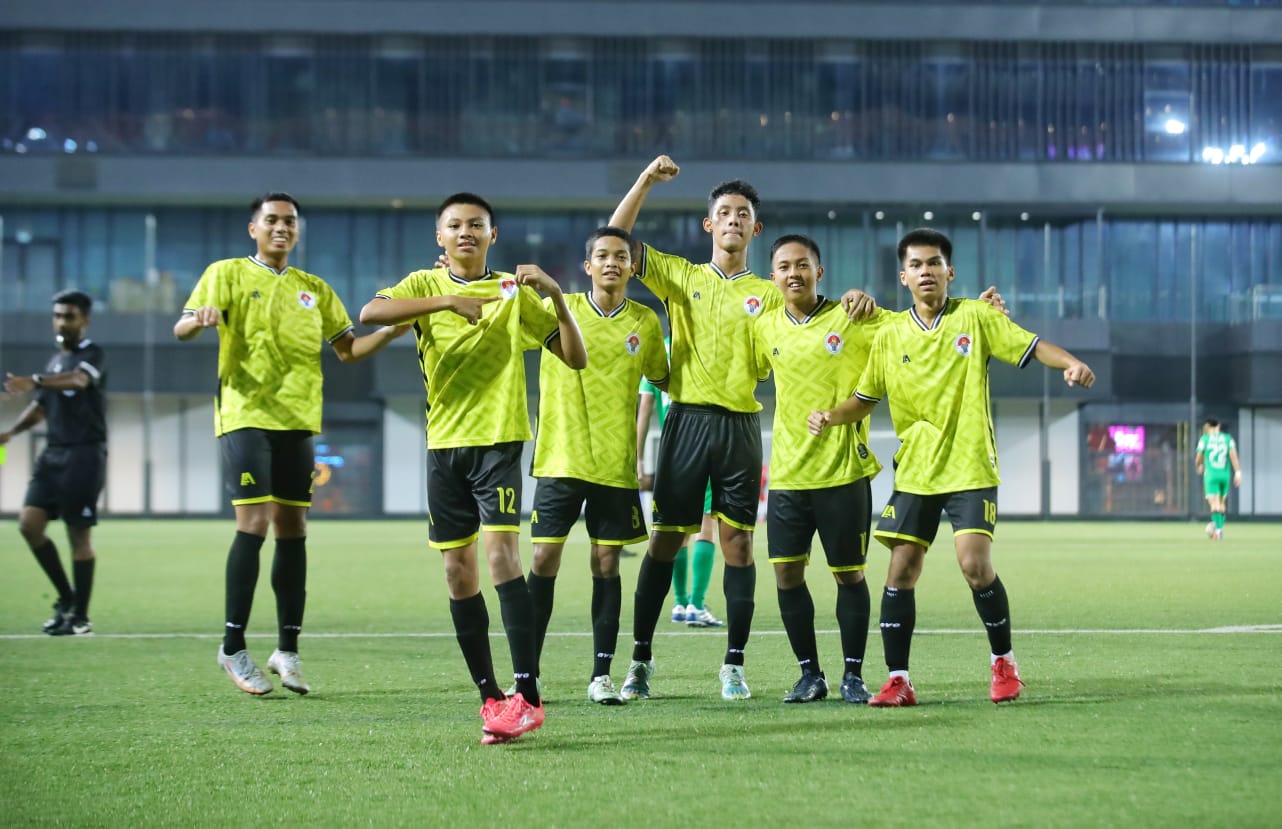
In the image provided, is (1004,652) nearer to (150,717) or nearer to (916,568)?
(916,568)

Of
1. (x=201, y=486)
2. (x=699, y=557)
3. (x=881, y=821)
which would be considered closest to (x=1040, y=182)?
(x=201, y=486)

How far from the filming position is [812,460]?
7.39 m

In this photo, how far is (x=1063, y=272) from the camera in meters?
45.1

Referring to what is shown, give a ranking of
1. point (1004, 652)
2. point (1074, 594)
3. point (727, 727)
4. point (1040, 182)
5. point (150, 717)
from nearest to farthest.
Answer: point (727, 727)
point (150, 717)
point (1004, 652)
point (1074, 594)
point (1040, 182)

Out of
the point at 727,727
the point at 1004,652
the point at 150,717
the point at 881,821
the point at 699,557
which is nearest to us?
the point at 881,821

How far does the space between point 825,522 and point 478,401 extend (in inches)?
73.2

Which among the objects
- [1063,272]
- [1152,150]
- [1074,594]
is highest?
[1152,150]

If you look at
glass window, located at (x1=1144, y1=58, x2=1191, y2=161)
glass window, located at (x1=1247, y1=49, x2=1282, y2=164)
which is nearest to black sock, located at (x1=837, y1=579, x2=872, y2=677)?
glass window, located at (x1=1144, y1=58, x2=1191, y2=161)

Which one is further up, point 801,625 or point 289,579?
point 289,579

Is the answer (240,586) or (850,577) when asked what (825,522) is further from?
(240,586)

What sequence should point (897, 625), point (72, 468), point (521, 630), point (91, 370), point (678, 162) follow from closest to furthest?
point (521, 630), point (897, 625), point (91, 370), point (72, 468), point (678, 162)

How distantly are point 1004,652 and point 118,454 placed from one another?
41333mm

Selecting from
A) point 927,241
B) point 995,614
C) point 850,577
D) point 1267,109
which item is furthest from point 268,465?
point 1267,109

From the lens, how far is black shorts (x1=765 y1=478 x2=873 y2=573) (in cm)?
733
